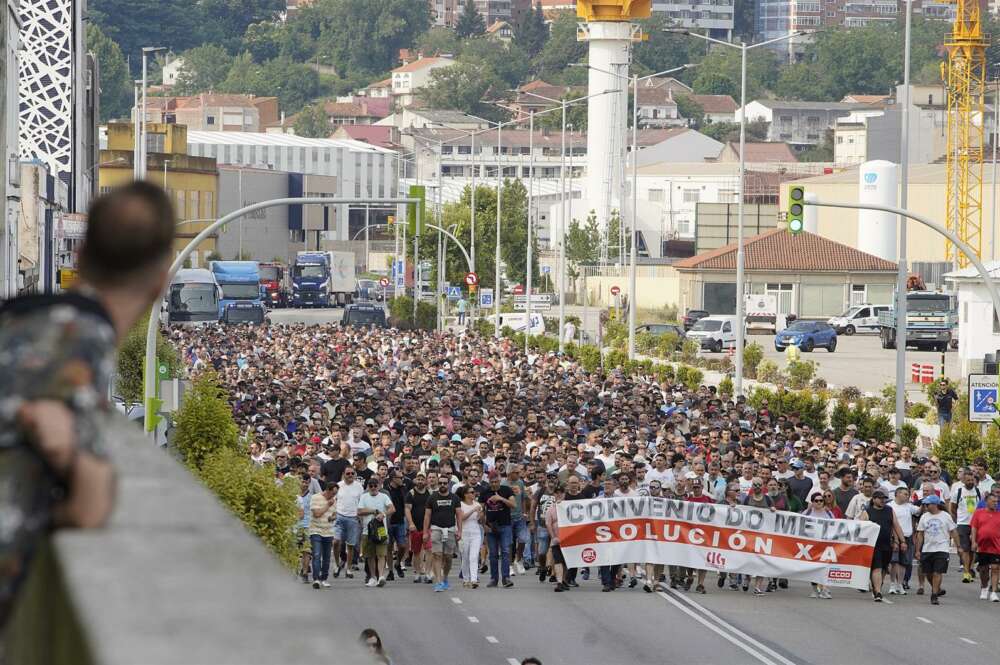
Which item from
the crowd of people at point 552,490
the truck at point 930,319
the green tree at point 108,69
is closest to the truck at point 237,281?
the truck at point 930,319

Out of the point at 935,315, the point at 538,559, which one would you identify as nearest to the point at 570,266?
the point at 935,315

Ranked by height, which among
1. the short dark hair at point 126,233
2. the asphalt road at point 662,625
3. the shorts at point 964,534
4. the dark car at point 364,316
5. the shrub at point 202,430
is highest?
the short dark hair at point 126,233

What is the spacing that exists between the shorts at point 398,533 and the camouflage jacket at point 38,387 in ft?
54.7

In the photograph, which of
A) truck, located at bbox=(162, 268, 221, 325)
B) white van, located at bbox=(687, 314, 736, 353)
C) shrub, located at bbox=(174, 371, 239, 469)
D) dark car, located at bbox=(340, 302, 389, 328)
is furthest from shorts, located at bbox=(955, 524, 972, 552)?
truck, located at bbox=(162, 268, 221, 325)

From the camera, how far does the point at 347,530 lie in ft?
63.0

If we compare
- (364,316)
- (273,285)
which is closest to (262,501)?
(364,316)

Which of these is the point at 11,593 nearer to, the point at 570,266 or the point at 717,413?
the point at 717,413

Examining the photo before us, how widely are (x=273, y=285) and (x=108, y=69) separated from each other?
91.7 metres

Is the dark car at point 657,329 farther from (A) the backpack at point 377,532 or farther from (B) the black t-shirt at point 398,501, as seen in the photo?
(A) the backpack at point 377,532

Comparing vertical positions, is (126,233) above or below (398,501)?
above

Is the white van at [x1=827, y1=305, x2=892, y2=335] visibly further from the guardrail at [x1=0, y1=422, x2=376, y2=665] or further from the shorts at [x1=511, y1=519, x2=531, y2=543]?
the guardrail at [x1=0, y1=422, x2=376, y2=665]

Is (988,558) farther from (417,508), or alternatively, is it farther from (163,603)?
(163,603)

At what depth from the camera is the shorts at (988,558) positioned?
18578 mm

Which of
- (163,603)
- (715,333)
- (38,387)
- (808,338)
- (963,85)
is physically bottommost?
(808,338)
